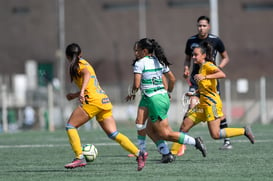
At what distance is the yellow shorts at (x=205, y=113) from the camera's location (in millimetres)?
11859

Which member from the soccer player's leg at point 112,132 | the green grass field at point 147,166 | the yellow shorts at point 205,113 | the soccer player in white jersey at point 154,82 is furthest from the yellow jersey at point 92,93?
the yellow shorts at point 205,113

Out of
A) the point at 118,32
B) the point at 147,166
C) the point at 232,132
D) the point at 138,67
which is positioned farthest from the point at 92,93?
the point at 118,32

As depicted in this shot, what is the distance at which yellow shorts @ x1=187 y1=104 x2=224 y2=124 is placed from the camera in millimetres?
11859

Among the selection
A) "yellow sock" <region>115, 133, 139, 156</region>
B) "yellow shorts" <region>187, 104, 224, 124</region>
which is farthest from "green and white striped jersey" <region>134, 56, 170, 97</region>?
"yellow shorts" <region>187, 104, 224, 124</region>

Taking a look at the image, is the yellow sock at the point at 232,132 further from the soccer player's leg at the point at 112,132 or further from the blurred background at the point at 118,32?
the blurred background at the point at 118,32

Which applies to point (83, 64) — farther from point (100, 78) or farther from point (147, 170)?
point (100, 78)

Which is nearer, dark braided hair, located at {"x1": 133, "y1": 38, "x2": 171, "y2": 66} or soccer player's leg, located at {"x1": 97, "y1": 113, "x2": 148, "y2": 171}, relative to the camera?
soccer player's leg, located at {"x1": 97, "y1": 113, "x2": 148, "y2": 171}

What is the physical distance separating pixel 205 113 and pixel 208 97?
0.25 metres

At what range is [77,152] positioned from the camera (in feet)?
35.0

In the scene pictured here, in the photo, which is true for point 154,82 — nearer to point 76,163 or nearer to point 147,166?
point 147,166

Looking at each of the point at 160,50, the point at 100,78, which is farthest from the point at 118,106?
the point at 160,50

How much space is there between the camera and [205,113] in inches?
472

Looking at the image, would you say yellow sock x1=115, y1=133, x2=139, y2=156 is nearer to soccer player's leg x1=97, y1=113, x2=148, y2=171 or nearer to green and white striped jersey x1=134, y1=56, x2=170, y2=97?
soccer player's leg x1=97, y1=113, x2=148, y2=171

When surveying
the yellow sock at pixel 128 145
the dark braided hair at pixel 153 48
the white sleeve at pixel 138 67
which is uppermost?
the dark braided hair at pixel 153 48
